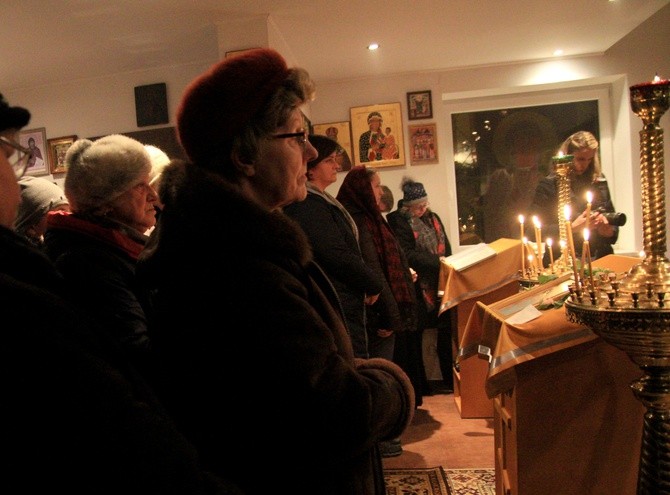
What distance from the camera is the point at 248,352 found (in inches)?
34.5

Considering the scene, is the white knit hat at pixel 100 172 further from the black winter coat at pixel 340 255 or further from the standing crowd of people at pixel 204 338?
the black winter coat at pixel 340 255

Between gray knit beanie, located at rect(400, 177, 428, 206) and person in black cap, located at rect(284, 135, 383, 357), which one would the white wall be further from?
person in black cap, located at rect(284, 135, 383, 357)

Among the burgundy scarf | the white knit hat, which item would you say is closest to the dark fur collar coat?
the white knit hat

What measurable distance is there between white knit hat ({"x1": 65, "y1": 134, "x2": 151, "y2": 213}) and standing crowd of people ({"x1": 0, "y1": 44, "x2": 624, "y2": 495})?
0.11m

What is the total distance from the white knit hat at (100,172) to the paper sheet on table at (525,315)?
4.08 feet

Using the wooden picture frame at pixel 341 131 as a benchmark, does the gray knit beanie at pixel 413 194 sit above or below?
below

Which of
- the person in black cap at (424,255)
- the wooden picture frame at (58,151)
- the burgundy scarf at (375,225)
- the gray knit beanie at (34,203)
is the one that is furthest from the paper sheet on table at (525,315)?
the wooden picture frame at (58,151)

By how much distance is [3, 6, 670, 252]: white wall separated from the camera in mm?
4906

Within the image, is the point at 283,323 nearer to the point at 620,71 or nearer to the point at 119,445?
the point at 119,445

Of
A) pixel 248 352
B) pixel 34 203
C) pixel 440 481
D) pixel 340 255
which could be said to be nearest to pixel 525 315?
pixel 340 255

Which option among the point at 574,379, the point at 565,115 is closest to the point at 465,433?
the point at 574,379

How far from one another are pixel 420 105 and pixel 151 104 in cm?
247

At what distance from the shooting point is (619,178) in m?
5.46

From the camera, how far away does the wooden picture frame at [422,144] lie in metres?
5.39
